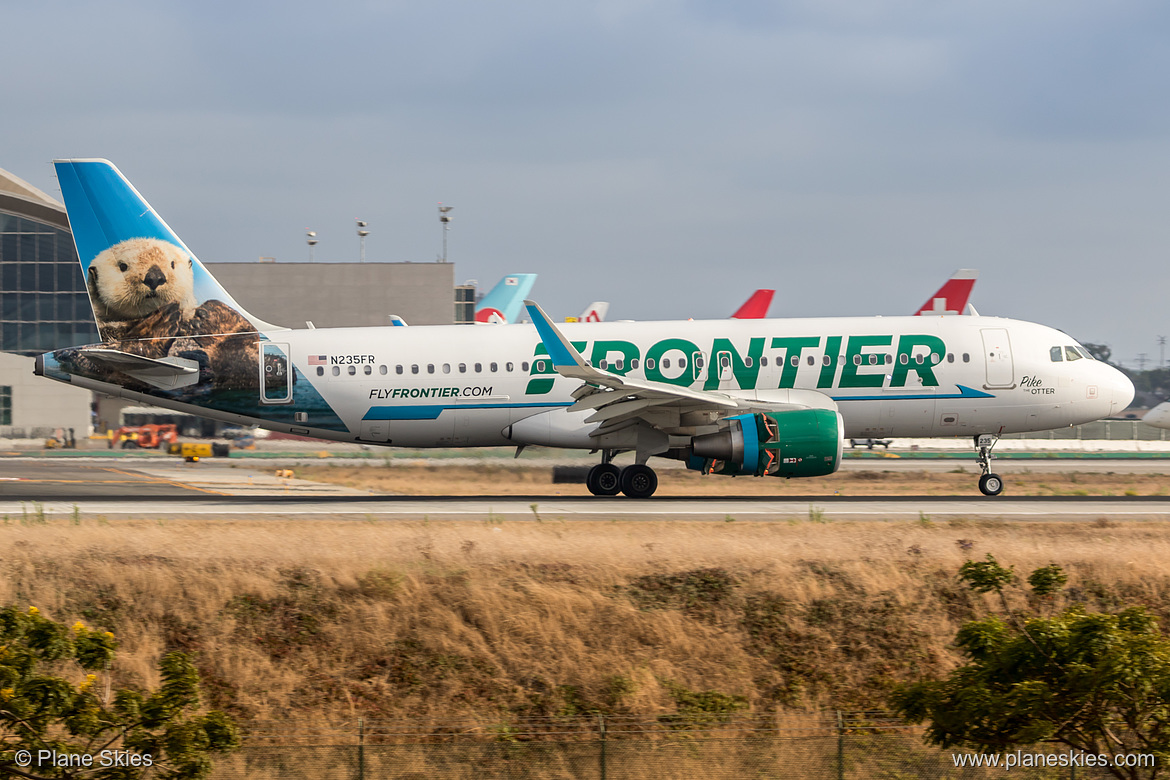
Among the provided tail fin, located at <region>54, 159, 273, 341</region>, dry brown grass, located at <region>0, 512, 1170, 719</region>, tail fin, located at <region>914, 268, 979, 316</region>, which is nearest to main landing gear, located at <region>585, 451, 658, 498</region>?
dry brown grass, located at <region>0, 512, 1170, 719</region>

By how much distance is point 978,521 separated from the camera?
72.0 ft

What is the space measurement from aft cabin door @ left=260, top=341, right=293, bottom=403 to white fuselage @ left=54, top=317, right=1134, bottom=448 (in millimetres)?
43

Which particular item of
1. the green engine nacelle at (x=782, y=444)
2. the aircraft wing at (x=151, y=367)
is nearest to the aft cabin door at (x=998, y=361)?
the green engine nacelle at (x=782, y=444)

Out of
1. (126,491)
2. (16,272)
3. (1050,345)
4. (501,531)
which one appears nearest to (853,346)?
(1050,345)

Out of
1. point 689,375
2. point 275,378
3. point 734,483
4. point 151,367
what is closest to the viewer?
point 151,367

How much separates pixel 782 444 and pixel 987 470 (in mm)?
7108

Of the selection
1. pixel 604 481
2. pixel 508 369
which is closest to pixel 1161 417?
pixel 604 481

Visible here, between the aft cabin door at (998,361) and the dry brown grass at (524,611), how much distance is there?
7.82 metres

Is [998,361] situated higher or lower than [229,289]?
lower

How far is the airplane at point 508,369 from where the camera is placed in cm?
2588

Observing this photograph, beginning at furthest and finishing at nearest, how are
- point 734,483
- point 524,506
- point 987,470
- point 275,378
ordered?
point 734,483, point 987,470, point 275,378, point 524,506

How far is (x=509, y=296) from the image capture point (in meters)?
43.3

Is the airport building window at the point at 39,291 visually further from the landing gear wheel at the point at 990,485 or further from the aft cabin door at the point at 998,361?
the aft cabin door at the point at 998,361

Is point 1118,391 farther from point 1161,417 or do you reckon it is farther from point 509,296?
point 1161,417
